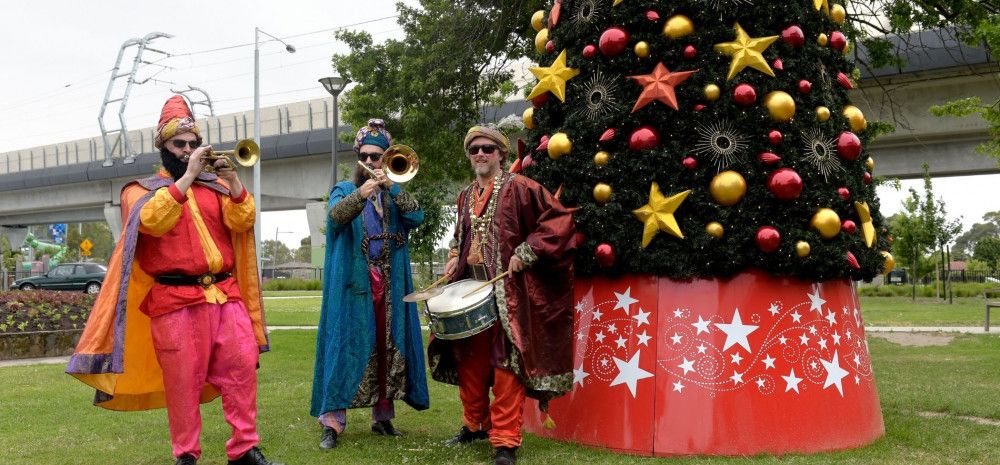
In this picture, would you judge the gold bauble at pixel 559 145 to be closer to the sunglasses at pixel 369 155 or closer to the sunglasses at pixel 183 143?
the sunglasses at pixel 369 155

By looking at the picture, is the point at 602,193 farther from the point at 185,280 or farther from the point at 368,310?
the point at 185,280

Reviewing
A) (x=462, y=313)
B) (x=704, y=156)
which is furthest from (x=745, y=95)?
(x=462, y=313)

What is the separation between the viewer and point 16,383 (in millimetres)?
9781

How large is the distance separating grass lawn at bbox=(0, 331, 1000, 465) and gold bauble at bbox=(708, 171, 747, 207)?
153 centimetres

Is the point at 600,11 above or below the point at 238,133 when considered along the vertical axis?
below

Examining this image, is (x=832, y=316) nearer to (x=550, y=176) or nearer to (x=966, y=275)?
(x=550, y=176)

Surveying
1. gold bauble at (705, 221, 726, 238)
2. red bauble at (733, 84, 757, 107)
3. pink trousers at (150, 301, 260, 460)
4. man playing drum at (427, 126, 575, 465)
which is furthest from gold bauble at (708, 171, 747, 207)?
pink trousers at (150, 301, 260, 460)

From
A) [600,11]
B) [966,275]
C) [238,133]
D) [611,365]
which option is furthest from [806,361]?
[966,275]

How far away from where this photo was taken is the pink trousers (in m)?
5.05

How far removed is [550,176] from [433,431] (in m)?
2.06

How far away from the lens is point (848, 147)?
19.4 feet

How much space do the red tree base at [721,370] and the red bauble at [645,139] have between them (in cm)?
82

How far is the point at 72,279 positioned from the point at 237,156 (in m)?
35.4

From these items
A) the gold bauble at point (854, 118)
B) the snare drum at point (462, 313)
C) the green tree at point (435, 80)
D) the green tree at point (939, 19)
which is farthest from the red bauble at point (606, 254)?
the green tree at point (435, 80)
